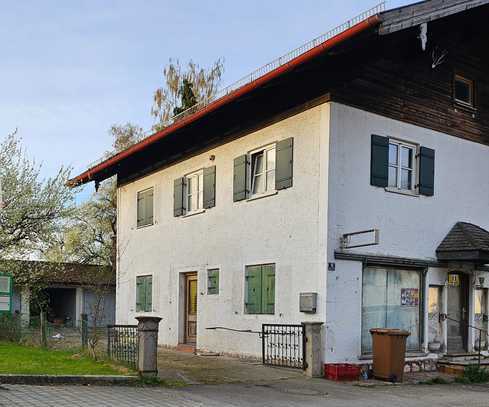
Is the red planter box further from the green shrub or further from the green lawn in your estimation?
the green shrub

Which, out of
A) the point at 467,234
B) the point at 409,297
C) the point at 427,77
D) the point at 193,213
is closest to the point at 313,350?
the point at 409,297

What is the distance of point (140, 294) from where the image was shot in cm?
2192

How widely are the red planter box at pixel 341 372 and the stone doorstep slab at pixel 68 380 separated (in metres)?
4.05

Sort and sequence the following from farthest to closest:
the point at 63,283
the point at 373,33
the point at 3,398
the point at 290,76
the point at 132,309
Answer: the point at 63,283 < the point at 132,309 < the point at 290,76 < the point at 373,33 < the point at 3,398

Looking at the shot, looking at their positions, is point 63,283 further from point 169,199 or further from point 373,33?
point 373,33

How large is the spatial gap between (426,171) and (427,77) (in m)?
2.30

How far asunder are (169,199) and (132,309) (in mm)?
4079

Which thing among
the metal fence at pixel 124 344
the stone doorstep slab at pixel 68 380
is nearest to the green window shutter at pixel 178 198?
the metal fence at pixel 124 344

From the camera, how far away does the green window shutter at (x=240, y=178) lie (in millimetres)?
16797

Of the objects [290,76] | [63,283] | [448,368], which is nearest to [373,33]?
[290,76]

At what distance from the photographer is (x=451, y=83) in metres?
17.0

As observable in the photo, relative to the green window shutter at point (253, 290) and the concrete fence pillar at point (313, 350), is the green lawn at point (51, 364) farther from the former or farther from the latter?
the green window shutter at point (253, 290)

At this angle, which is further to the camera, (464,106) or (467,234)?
(464,106)

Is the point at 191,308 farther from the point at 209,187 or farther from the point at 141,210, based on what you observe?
the point at 141,210
